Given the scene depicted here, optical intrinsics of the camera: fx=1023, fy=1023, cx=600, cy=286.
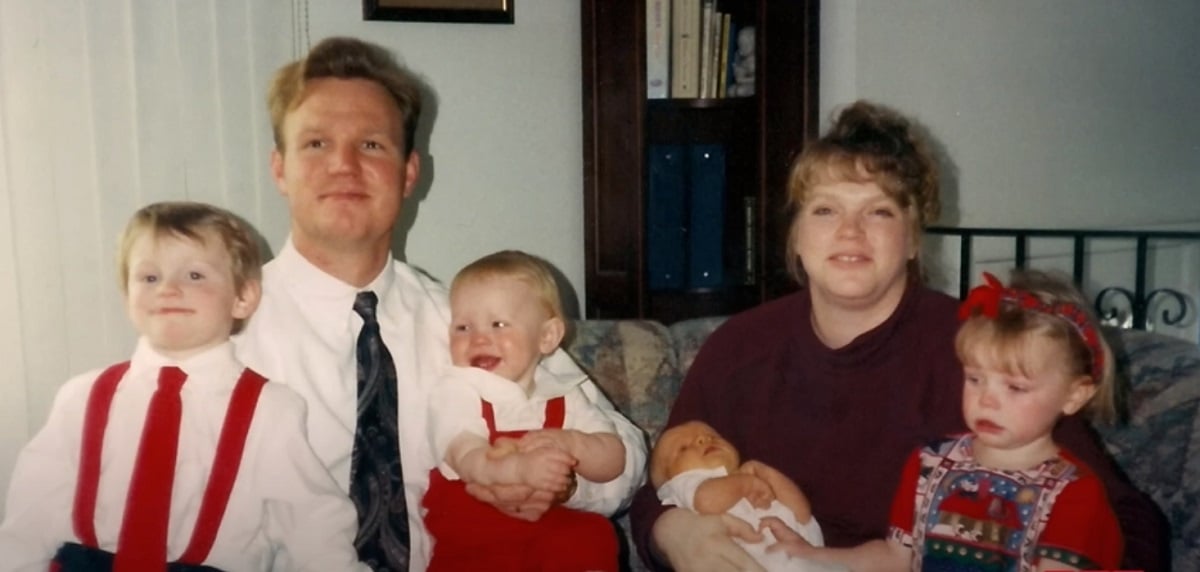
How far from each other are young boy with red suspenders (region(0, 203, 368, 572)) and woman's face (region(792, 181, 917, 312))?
0.60 m

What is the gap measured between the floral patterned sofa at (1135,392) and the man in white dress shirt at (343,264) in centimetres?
35

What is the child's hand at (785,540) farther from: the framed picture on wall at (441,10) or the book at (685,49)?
the book at (685,49)

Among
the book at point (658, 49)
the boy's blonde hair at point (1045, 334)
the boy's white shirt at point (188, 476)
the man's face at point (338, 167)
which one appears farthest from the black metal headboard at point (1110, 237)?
the boy's white shirt at point (188, 476)

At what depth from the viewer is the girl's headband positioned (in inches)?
39.5

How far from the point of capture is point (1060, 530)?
97 centimetres

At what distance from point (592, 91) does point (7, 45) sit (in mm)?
1027

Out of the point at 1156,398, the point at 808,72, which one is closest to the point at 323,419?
the point at 1156,398

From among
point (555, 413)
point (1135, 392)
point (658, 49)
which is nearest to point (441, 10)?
point (658, 49)

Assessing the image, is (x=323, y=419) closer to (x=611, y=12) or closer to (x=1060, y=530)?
(x=1060, y=530)

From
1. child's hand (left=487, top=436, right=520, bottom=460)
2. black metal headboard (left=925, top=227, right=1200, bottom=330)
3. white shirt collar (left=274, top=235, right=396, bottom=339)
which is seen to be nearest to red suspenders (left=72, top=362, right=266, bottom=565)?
white shirt collar (left=274, top=235, right=396, bottom=339)

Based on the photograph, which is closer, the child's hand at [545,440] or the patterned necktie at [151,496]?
the patterned necktie at [151,496]

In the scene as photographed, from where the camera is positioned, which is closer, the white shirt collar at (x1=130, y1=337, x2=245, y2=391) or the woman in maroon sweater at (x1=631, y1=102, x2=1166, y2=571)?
the white shirt collar at (x1=130, y1=337, x2=245, y2=391)

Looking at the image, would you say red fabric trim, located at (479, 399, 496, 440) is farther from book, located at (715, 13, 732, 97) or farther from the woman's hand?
book, located at (715, 13, 732, 97)

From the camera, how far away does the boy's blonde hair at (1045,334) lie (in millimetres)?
997
